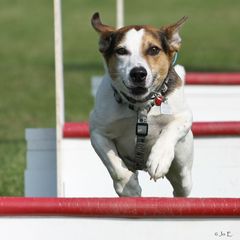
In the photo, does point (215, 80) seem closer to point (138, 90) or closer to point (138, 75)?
point (138, 90)

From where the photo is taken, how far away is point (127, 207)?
5527mm

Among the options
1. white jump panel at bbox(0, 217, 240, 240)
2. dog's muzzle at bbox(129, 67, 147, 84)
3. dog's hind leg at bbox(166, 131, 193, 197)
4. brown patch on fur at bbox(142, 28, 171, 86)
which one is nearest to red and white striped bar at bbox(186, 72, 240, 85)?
dog's hind leg at bbox(166, 131, 193, 197)

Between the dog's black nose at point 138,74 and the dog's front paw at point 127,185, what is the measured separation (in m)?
0.63

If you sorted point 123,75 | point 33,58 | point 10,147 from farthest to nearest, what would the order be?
point 33,58 < point 10,147 < point 123,75

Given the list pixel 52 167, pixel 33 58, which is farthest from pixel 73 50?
pixel 52 167

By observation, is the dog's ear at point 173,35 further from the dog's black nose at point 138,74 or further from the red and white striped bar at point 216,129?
the red and white striped bar at point 216,129

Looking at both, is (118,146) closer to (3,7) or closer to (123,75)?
A: (123,75)

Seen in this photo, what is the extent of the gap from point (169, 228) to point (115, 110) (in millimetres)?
1231

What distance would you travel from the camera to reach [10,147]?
12078 millimetres

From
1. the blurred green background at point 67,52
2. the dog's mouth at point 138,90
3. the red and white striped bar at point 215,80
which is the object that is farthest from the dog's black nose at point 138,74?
the red and white striped bar at point 215,80

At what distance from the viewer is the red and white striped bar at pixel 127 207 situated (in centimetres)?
552

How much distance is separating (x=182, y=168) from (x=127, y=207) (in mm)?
1633

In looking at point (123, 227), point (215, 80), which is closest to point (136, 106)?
point (123, 227)

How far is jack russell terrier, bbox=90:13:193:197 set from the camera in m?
6.48
